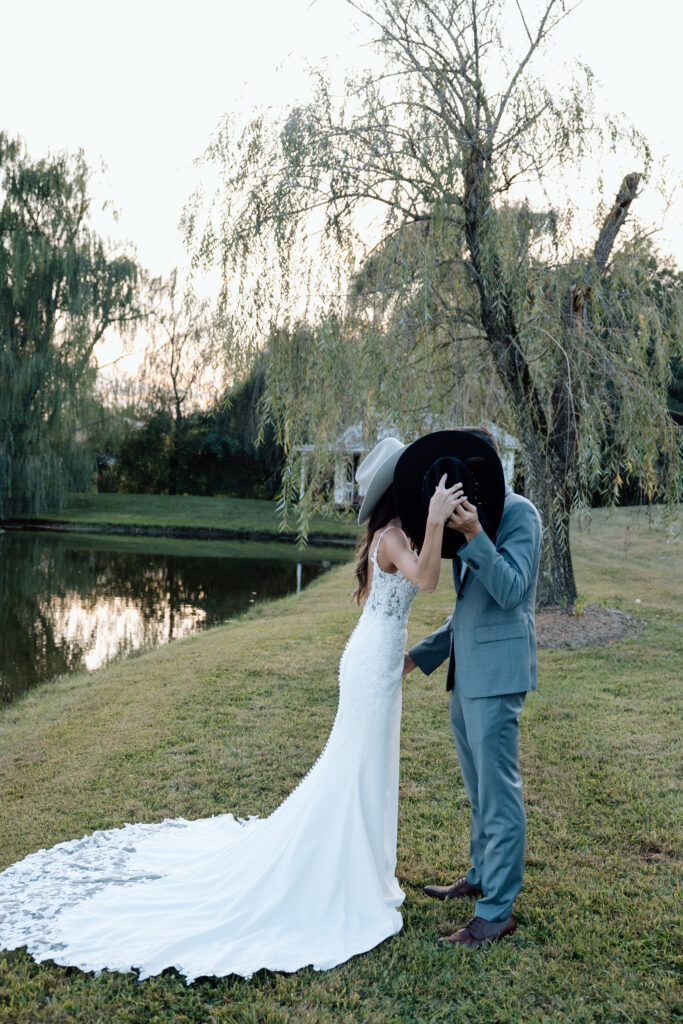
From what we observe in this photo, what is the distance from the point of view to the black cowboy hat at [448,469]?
2814 mm

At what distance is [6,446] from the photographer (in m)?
24.3

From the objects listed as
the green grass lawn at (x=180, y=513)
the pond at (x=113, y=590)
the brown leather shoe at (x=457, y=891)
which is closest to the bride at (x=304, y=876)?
the brown leather shoe at (x=457, y=891)

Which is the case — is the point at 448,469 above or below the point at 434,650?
above

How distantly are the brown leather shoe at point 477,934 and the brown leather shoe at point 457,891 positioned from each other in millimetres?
333

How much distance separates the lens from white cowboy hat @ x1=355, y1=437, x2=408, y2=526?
314 cm

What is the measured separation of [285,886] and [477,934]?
2.38 feet

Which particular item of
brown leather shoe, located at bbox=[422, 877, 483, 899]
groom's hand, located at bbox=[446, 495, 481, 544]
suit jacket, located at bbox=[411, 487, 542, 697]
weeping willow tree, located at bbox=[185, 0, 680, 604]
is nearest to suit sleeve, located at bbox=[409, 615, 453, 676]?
suit jacket, located at bbox=[411, 487, 542, 697]

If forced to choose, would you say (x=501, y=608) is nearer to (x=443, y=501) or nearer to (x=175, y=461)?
(x=443, y=501)

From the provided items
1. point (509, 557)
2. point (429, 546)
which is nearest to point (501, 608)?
point (509, 557)

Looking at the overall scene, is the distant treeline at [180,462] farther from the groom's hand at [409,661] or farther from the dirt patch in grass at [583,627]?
the groom's hand at [409,661]

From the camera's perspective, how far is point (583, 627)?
8922 mm

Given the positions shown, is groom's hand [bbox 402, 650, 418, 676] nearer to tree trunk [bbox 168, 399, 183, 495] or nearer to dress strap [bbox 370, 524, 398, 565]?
dress strap [bbox 370, 524, 398, 565]

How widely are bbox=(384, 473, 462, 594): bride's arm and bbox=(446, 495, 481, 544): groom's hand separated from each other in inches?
0.8

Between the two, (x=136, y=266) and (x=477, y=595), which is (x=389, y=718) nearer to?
(x=477, y=595)
